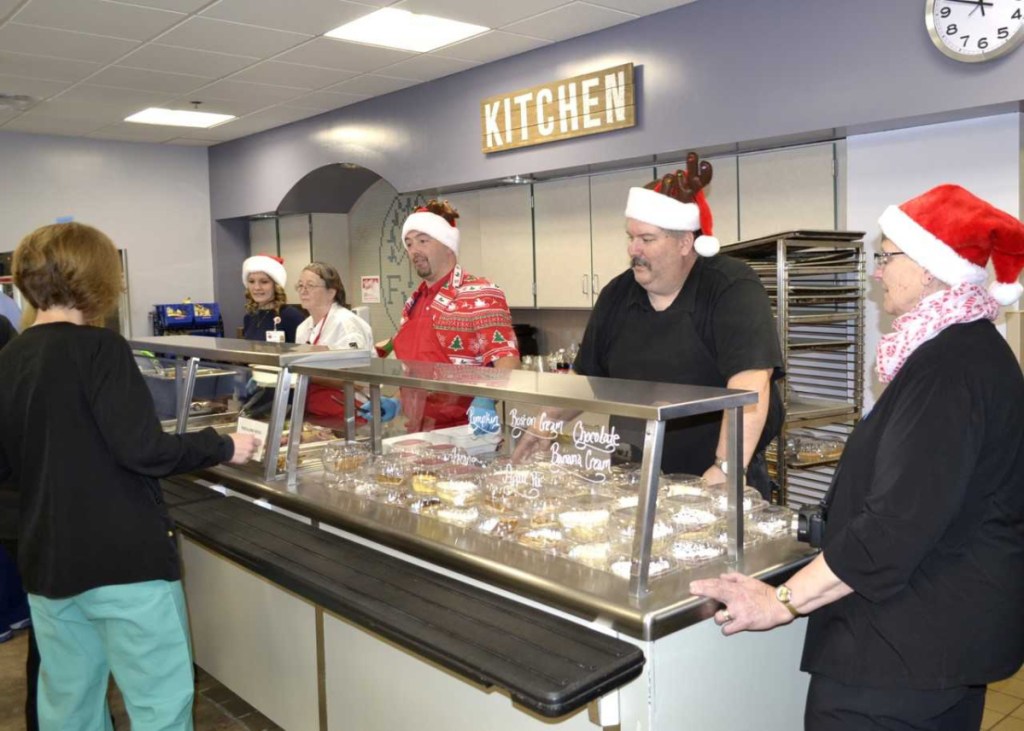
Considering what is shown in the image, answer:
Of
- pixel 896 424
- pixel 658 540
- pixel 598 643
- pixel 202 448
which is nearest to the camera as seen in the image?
pixel 896 424

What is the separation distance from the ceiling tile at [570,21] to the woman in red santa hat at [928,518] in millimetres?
3253

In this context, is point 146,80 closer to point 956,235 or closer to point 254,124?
point 254,124

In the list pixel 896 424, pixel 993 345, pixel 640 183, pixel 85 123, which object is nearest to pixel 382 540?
pixel 896 424

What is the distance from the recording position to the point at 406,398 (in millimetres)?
2809

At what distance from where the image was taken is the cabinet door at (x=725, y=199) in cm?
473

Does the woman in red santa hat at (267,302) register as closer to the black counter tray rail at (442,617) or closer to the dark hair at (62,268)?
the black counter tray rail at (442,617)

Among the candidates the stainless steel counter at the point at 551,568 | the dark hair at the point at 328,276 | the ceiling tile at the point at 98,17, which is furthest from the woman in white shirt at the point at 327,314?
the stainless steel counter at the point at 551,568

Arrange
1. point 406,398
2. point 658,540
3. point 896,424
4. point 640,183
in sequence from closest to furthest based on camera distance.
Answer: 1. point 896,424
2. point 658,540
3. point 406,398
4. point 640,183

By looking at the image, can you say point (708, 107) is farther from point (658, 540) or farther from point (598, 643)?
point (598, 643)

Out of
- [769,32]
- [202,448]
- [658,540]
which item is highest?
[769,32]

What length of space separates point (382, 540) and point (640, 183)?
3490 millimetres

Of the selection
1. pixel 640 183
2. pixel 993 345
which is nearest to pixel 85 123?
pixel 640 183

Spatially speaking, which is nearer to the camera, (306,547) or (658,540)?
(658,540)

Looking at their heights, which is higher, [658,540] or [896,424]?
[896,424]
